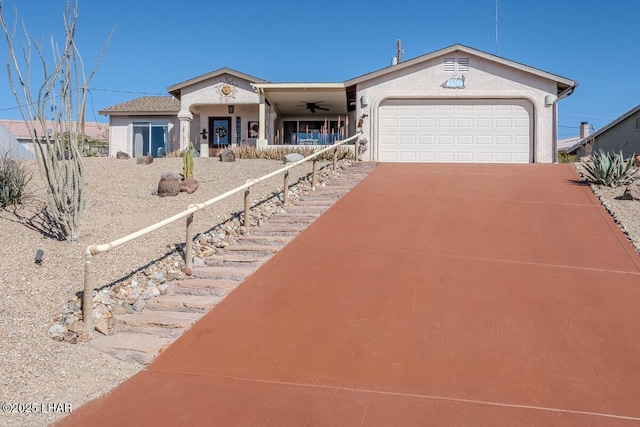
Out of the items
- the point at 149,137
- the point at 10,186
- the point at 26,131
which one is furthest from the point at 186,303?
the point at 26,131

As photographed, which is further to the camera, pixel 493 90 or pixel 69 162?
pixel 493 90

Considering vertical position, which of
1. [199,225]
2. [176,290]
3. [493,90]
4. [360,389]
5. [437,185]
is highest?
[493,90]

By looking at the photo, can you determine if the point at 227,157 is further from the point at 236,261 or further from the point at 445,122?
the point at 236,261

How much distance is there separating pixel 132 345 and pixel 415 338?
2740 millimetres

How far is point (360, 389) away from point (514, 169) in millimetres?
12356

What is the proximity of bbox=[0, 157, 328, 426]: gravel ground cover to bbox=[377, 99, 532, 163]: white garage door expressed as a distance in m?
6.10

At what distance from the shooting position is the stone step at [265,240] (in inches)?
332

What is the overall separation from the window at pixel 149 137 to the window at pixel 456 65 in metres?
14.8

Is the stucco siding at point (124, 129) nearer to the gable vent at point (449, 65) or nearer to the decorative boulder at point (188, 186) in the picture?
the gable vent at point (449, 65)

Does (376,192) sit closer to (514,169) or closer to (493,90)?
(514,169)

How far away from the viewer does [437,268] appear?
720 centimetres

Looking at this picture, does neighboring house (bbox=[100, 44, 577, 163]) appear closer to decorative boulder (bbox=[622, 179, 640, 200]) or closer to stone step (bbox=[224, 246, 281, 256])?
decorative boulder (bbox=[622, 179, 640, 200])

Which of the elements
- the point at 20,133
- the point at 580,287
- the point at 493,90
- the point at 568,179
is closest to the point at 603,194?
the point at 568,179

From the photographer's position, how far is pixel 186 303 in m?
6.21
